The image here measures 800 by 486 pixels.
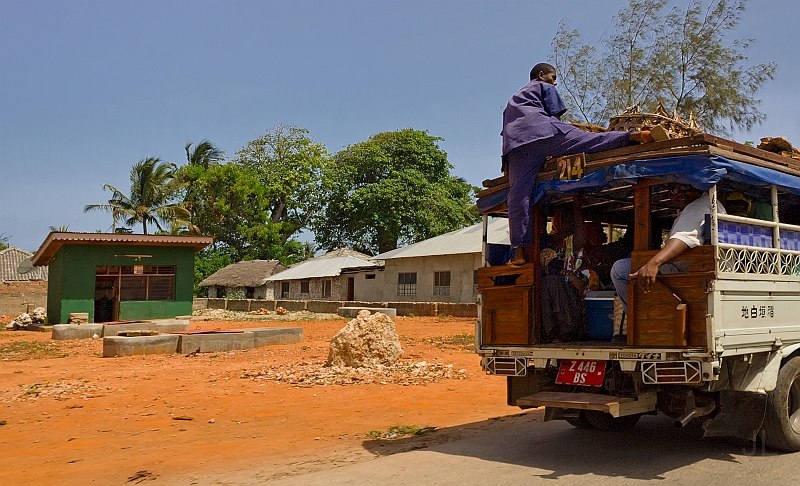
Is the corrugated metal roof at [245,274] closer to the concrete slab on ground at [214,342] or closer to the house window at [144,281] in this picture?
the house window at [144,281]

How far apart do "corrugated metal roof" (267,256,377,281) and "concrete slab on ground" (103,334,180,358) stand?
81.8ft

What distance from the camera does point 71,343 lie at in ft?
65.4

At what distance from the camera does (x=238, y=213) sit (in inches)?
1911

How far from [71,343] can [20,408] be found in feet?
36.7

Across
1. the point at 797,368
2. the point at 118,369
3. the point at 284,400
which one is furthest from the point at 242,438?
the point at 118,369

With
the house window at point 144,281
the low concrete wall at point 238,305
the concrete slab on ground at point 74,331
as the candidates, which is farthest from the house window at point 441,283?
the concrete slab on ground at point 74,331

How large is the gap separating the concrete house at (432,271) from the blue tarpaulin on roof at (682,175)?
932 inches

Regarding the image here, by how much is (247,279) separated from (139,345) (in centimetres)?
3006

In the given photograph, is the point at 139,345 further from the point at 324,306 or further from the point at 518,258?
the point at 324,306

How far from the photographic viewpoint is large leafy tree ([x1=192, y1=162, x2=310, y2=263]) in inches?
1855

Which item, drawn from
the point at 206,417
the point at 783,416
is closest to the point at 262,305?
the point at 206,417

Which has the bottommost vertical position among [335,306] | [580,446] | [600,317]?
[580,446]

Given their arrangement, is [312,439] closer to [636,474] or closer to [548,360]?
[548,360]

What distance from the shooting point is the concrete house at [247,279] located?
46031 mm
